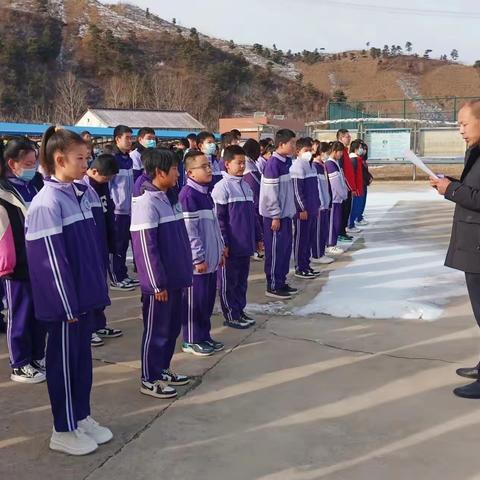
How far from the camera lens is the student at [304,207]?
6.87 m

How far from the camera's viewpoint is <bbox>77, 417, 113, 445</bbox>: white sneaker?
3176mm

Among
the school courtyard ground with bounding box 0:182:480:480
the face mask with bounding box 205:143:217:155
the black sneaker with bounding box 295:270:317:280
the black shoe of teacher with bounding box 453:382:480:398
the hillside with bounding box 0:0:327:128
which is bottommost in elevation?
the school courtyard ground with bounding box 0:182:480:480

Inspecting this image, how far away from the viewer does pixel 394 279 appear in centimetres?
684

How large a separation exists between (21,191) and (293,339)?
2388 mm

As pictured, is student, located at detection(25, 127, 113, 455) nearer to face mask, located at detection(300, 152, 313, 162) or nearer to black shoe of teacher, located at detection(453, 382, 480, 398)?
black shoe of teacher, located at detection(453, 382, 480, 398)

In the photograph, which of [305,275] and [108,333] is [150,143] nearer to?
[305,275]

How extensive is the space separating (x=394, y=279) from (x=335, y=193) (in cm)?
229

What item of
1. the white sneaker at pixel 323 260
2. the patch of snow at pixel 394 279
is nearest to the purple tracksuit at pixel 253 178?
the white sneaker at pixel 323 260

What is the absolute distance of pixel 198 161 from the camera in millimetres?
4406

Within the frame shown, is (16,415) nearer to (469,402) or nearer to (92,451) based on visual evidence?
(92,451)

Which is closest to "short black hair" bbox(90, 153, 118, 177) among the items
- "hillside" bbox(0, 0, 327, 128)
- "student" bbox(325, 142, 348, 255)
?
"student" bbox(325, 142, 348, 255)

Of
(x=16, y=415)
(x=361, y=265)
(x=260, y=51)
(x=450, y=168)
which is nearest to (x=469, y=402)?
(x=16, y=415)

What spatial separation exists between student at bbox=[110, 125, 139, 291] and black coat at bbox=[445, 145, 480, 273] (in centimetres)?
394

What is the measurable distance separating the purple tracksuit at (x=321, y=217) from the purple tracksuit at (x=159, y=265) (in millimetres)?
4459
